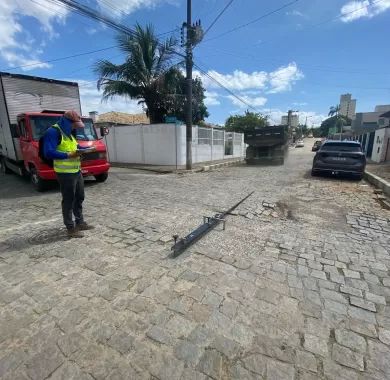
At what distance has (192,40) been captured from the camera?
483 inches

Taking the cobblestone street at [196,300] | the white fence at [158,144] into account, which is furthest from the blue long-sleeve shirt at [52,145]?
the white fence at [158,144]

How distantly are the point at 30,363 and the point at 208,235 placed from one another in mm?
2821

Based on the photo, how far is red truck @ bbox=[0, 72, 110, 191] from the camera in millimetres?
7508

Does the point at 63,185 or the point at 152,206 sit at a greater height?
the point at 63,185

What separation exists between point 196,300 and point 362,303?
1.69m

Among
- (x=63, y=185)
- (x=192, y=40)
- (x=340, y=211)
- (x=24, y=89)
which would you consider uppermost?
(x=192, y=40)

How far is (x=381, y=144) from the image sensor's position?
51.3 feet

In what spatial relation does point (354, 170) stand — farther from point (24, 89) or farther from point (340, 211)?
point (24, 89)

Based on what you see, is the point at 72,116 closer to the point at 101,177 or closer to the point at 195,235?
the point at 195,235

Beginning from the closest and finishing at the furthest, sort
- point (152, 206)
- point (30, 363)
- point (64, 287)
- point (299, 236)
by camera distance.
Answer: point (30, 363) < point (64, 287) < point (299, 236) < point (152, 206)

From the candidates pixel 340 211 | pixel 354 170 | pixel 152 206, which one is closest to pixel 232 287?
pixel 152 206

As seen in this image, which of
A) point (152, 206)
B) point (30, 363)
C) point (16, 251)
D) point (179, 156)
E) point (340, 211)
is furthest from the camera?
point (179, 156)

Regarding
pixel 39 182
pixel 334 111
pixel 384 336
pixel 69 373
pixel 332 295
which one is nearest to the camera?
pixel 69 373

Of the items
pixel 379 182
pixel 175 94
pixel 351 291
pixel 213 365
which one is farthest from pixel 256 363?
pixel 175 94
